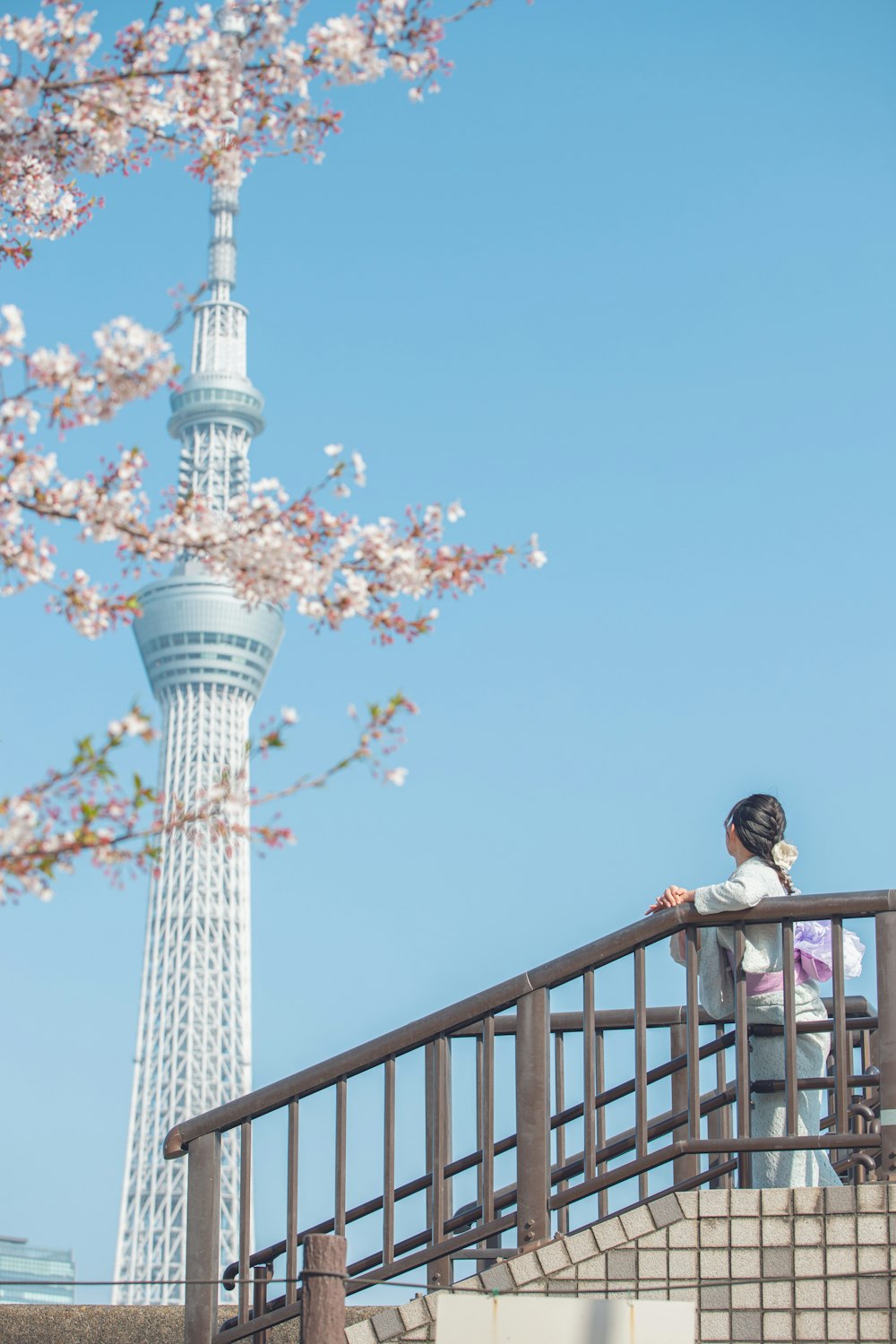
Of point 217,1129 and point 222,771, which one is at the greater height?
point 222,771

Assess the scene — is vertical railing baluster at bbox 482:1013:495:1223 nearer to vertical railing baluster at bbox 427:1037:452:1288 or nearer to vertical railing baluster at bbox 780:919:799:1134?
vertical railing baluster at bbox 427:1037:452:1288

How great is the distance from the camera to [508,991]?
5094 mm

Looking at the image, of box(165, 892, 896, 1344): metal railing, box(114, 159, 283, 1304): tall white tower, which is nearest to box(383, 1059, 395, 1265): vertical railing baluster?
box(165, 892, 896, 1344): metal railing

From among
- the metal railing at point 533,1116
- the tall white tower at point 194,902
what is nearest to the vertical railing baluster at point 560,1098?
the metal railing at point 533,1116

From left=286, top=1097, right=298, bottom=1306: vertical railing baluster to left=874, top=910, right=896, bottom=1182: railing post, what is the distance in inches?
65.8

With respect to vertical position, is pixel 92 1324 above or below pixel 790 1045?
below

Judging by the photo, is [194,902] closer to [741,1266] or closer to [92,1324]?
[92,1324]

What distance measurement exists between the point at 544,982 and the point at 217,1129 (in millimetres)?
1125

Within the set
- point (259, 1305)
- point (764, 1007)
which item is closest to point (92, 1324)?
point (259, 1305)

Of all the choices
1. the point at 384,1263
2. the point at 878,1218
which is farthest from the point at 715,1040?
the point at 384,1263

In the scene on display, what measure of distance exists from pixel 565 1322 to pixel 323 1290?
624 millimetres

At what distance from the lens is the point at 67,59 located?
4.73m

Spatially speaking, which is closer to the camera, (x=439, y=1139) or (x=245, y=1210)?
(x=245, y=1210)

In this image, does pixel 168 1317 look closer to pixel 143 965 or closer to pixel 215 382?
pixel 143 965
